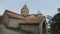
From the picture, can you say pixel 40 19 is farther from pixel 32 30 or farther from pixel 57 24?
pixel 57 24

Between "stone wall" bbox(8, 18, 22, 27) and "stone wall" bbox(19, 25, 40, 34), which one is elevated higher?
"stone wall" bbox(8, 18, 22, 27)

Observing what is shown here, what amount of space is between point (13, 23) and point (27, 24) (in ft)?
7.26

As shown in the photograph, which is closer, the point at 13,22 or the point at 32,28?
the point at 32,28

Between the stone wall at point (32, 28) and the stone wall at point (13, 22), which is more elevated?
the stone wall at point (13, 22)

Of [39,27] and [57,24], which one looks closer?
[39,27]

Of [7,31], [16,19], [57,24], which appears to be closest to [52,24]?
[57,24]

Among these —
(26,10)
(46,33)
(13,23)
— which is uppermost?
(26,10)

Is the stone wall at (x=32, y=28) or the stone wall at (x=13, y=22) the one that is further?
the stone wall at (x=32, y=28)

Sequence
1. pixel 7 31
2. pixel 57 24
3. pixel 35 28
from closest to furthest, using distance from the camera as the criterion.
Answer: pixel 7 31 → pixel 35 28 → pixel 57 24

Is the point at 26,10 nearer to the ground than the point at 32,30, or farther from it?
farther from it

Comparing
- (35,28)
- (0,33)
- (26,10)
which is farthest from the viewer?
(26,10)

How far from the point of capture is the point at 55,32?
32.9 metres

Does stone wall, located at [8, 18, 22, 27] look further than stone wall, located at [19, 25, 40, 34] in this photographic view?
No

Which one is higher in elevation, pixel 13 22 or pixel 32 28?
pixel 13 22
